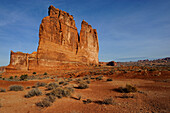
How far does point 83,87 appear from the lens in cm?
796

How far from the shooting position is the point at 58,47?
37.1 meters

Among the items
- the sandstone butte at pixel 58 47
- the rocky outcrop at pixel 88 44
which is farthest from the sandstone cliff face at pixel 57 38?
the rocky outcrop at pixel 88 44

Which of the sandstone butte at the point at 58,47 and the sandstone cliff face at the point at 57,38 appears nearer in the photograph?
Result: the sandstone butte at the point at 58,47

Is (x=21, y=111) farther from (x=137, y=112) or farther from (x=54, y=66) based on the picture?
(x=54, y=66)

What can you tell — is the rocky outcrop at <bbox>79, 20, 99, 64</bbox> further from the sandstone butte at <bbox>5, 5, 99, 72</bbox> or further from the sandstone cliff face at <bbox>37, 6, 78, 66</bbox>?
the sandstone cliff face at <bbox>37, 6, 78, 66</bbox>

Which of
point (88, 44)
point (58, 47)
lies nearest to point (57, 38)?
point (58, 47)

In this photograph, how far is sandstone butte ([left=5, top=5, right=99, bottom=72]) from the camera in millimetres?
29578

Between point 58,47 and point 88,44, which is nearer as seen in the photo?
point 58,47

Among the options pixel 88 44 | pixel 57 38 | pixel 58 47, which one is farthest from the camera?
pixel 88 44

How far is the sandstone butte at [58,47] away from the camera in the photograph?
97.0 feet

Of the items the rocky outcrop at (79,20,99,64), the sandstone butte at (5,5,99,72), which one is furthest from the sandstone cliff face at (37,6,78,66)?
the rocky outcrop at (79,20,99,64)

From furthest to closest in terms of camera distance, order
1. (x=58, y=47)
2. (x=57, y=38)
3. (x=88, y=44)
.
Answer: (x=88, y=44) < (x=57, y=38) < (x=58, y=47)

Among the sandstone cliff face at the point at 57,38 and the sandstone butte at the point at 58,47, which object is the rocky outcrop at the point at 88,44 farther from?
the sandstone cliff face at the point at 57,38

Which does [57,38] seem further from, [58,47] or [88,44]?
[88,44]
